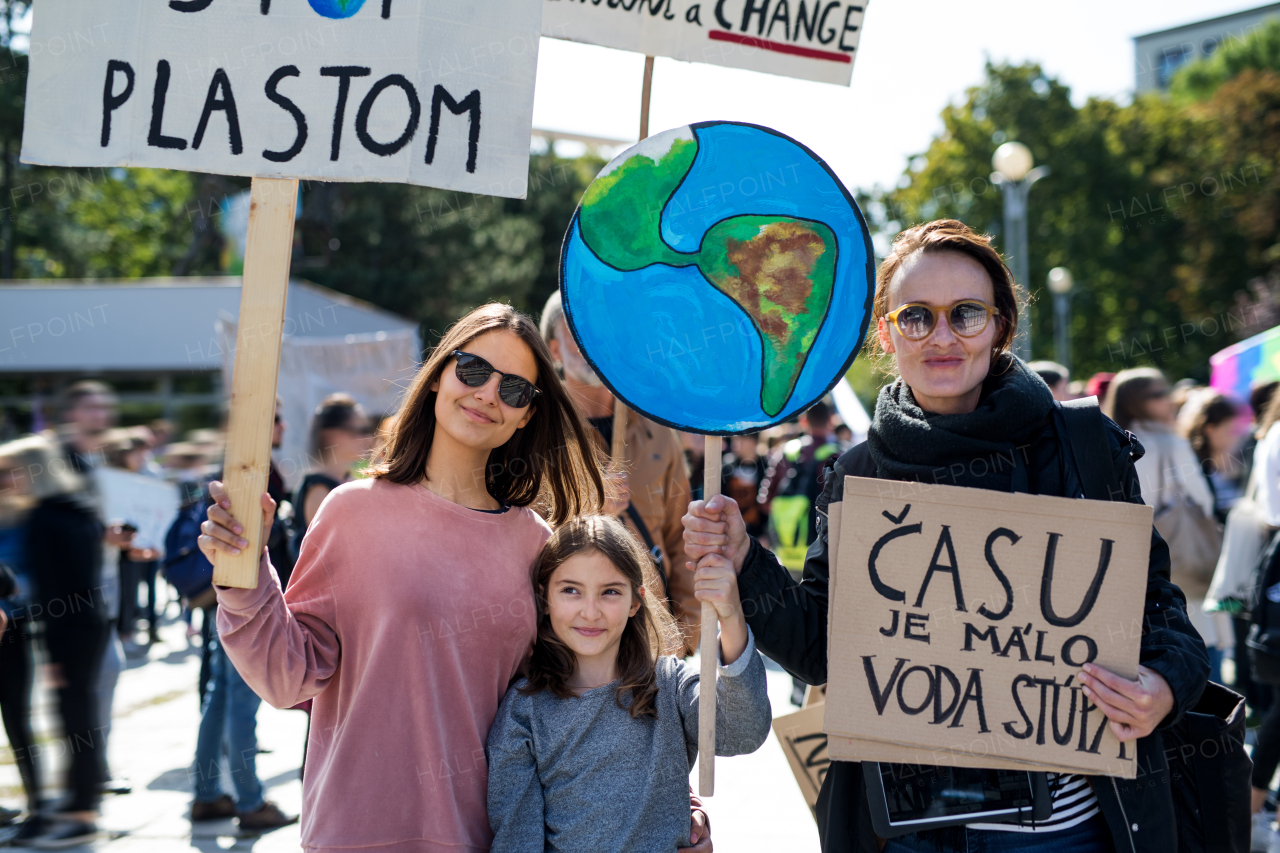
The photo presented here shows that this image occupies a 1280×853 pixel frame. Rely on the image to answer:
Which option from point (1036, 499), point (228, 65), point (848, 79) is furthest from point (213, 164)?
point (848, 79)

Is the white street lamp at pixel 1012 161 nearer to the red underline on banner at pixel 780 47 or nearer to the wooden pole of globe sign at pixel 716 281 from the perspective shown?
the red underline on banner at pixel 780 47

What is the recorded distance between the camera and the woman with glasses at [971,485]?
1.85 metres

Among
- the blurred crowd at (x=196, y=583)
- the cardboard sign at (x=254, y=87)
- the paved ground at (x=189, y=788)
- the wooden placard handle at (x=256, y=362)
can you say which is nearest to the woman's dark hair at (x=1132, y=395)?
the blurred crowd at (x=196, y=583)

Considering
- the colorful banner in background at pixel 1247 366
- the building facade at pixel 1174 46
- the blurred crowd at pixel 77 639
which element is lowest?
the blurred crowd at pixel 77 639

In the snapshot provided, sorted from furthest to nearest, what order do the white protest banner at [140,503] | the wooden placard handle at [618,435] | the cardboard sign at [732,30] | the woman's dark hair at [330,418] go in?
the white protest banner at [140,503] < the woman's dark hair at [330,418] < the cardboard sign at [732,30] < the wooden placard handle at [618,435]

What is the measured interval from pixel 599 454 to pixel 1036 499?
1214mm

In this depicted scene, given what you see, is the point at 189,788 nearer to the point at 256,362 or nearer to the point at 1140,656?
the point at 256,362

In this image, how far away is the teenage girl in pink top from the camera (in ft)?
6.59

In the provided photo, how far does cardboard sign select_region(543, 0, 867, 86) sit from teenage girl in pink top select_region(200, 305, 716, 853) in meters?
1.50

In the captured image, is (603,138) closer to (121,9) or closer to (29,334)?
(121,9)

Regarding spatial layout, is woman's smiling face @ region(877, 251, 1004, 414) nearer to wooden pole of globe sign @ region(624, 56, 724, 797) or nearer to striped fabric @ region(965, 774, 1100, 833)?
wooden pole of globe sign @ region(624, 56, 724, 797)

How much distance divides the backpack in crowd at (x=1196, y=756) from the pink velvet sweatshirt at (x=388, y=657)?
1.17 m

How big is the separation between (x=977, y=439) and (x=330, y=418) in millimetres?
3807

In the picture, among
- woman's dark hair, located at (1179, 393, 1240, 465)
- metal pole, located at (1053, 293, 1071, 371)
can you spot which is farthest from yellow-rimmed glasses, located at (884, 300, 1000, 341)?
metal pole, located at (1053, 293, 1071, 371)
